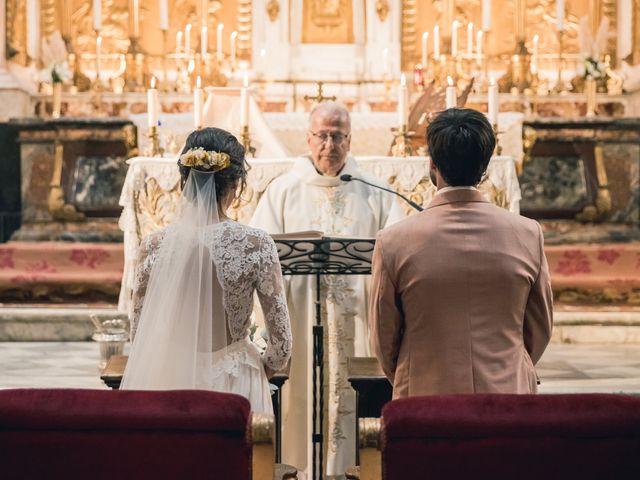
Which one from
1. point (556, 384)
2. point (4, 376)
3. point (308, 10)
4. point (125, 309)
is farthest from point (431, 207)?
point (308, 10)

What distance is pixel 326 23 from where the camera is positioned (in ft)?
33.3

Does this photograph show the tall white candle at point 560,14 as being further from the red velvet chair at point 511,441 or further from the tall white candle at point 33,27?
the red velvet chair at point 511,441

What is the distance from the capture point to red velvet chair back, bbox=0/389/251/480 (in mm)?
2109

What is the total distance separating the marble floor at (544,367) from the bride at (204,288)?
8.36 feet

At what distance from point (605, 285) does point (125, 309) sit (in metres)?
3.52

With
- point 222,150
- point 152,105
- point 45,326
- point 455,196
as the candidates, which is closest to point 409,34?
point 152,105

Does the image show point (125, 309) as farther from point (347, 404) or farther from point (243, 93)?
point (347, 404)

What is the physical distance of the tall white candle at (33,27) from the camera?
10.2m

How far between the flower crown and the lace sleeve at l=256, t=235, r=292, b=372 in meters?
0.24

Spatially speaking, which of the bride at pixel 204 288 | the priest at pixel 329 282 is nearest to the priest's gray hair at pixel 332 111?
the priest at pixel 329 282

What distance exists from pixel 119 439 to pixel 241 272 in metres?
0.90

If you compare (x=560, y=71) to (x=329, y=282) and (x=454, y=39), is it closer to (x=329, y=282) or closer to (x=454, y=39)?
(x=454, y=39)

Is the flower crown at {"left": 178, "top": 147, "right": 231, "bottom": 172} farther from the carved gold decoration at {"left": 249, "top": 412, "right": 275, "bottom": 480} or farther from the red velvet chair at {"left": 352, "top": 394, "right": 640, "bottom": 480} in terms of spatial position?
the red velvet chair at {"left": 352, "top": 394, "right": 640, "bottom": 480}

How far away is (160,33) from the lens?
10461 millimetres
